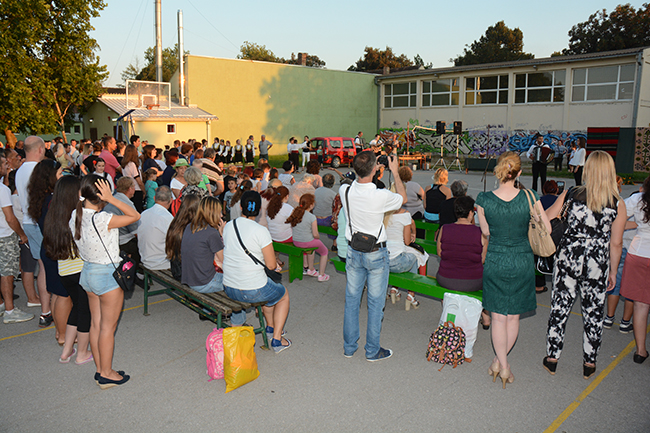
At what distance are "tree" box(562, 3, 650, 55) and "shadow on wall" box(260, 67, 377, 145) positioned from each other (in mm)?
28067

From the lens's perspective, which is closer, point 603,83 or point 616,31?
point 603,83

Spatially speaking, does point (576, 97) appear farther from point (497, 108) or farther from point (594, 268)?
point (594, 268)

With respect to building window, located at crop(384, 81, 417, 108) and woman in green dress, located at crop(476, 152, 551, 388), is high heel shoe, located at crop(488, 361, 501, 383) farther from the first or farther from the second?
building window, located at crop(384, 81, 417, 108)

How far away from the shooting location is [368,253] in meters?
4.20

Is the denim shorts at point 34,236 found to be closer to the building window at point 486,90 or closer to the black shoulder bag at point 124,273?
the black shoulder bag at point 124,273

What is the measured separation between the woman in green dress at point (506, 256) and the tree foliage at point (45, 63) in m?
28.4

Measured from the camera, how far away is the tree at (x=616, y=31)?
146 ft

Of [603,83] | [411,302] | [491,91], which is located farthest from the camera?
[491,91]

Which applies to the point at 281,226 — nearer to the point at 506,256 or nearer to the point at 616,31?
the point at 506,256

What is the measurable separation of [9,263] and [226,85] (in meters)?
26.5

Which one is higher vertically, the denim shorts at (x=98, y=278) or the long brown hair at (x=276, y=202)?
the long brown hair at (x=276, y=202)

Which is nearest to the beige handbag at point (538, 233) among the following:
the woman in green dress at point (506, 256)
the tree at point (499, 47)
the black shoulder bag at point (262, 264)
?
the woman in green dress at point (506, 256)

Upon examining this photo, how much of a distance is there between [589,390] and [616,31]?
5487cm

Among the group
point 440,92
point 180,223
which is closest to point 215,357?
point 180,223
